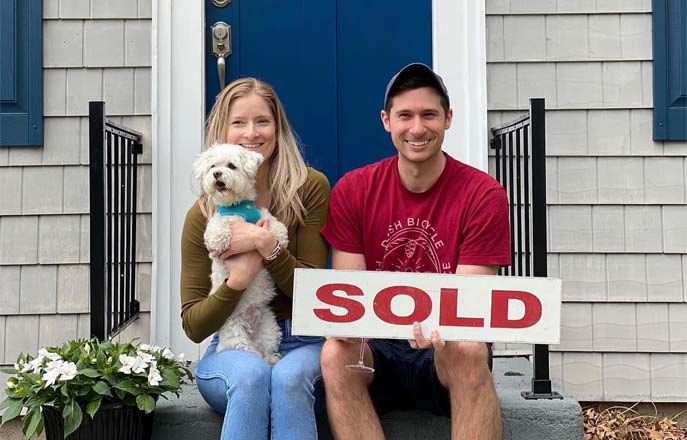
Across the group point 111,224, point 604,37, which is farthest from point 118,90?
point 604,37

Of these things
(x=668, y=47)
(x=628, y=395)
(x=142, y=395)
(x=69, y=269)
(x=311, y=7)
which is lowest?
(x=628, y=395)

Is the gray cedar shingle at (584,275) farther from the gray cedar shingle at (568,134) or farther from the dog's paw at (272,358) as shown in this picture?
the dog's paw at (272,358)

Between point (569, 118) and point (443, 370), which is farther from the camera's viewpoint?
point (569, 118)

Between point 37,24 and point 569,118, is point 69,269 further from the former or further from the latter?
point 569,118

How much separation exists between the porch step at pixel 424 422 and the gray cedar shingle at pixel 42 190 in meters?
→ 1.25

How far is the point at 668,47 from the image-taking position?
3.62m

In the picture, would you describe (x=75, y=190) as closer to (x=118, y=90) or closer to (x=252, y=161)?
(x=118, y=90)

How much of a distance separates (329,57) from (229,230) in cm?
141

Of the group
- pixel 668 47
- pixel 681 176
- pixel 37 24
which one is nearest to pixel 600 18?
pixel 668 47

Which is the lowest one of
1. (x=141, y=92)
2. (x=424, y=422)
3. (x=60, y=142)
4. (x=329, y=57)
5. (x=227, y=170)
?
(x=424, y=422)

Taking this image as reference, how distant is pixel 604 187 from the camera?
12.0 ft

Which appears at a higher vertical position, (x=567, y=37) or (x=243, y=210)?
(x=567, y=37)

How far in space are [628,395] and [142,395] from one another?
2305 millimetres

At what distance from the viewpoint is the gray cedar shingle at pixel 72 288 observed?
363 cm
